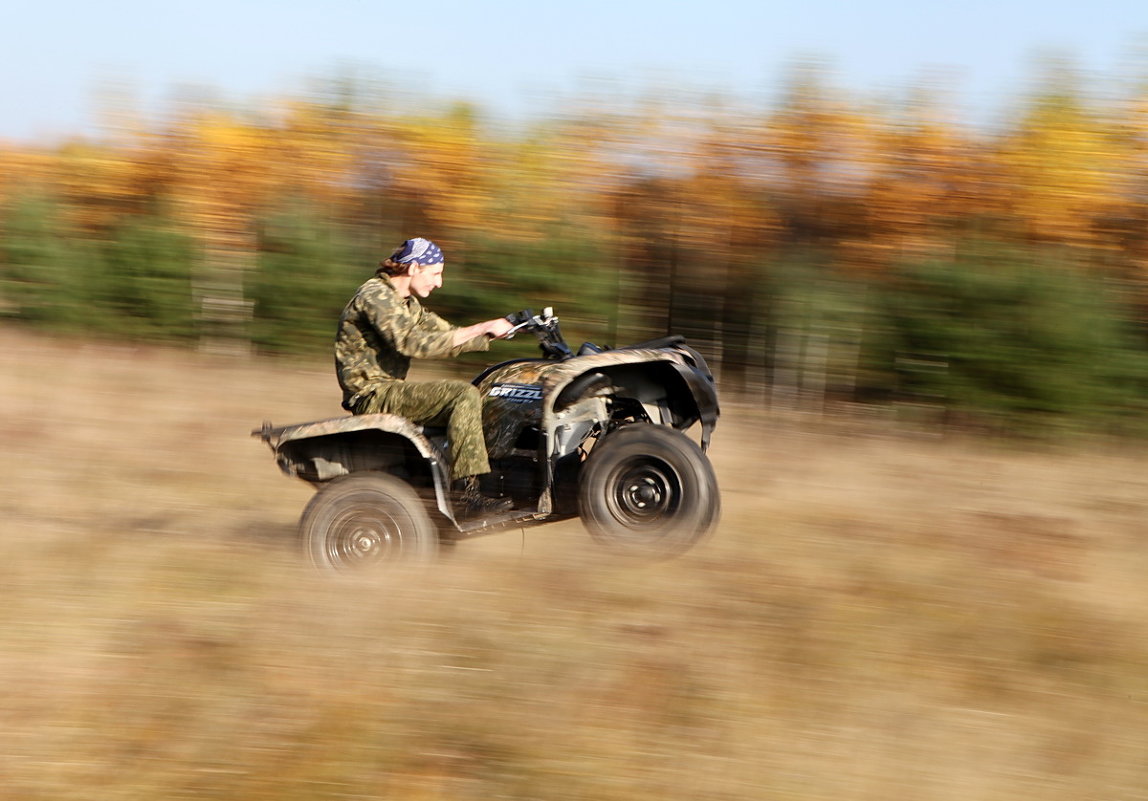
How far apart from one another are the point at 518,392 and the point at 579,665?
1.96 m

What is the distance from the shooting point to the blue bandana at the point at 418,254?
6.30m

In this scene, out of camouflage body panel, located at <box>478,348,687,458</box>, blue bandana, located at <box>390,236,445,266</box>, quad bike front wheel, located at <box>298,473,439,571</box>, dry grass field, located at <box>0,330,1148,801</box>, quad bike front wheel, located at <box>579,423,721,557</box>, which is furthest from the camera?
blue bandana, located at <box>390,236,445,266</box>

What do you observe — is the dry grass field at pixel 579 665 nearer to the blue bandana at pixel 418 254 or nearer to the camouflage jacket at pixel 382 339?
the camouflage jacket at pixel 382 339

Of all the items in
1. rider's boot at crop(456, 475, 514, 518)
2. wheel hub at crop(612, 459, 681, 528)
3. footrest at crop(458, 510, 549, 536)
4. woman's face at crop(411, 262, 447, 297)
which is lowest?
footrest at crop(458, 510, 549, 536)

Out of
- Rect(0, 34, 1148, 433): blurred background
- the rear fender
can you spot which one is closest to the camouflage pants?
the rear fender

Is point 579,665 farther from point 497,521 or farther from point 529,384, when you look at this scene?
point 529,384

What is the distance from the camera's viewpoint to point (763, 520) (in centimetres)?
754

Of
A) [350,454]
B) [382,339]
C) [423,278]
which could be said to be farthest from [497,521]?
[423,278]

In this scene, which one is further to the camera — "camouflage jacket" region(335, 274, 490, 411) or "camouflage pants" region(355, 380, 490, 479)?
"camouflage jacket" region(335, 274, 490, 411)

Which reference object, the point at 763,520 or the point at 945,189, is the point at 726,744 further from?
the point at 945,189

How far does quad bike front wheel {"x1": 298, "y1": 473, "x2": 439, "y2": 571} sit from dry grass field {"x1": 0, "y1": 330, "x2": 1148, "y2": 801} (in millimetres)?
167

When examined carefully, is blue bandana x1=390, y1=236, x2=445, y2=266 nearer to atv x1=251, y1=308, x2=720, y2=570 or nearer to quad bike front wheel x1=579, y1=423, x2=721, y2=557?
atv x1=251, y1=308, x2=720, y2=570

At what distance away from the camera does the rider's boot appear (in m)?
6.23

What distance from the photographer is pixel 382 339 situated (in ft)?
20.9
